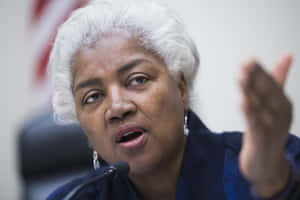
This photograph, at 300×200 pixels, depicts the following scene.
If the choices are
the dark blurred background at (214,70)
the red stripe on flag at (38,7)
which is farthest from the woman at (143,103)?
the red stripe on flag at (38,7)

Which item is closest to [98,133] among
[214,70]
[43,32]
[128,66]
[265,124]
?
[128,66]

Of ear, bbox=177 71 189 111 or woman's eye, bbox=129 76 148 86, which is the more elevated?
woman's eye, bbox=129 76 148 86

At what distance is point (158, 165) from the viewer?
2.73 ft

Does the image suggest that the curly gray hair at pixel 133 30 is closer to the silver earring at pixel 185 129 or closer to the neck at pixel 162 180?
the silver earring at pixel 185 129

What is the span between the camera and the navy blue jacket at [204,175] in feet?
2.52

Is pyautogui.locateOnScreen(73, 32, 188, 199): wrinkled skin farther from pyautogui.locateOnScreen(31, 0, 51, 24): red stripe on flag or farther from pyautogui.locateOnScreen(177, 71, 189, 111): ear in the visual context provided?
pyautogui.locateOnScreen(31, 0, 51, 24): red stripe on flag

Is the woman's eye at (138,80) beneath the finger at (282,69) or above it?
beneath

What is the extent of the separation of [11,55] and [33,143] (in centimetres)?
82

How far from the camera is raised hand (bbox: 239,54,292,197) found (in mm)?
407

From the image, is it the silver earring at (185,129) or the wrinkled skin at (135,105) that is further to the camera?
the silver earring at (185,129)

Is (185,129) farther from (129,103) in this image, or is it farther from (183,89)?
(129,103)

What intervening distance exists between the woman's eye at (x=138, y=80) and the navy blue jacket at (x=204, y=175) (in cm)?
22

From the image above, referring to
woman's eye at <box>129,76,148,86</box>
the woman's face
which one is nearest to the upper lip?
the woman's face

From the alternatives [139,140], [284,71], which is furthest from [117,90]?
[284,71]
